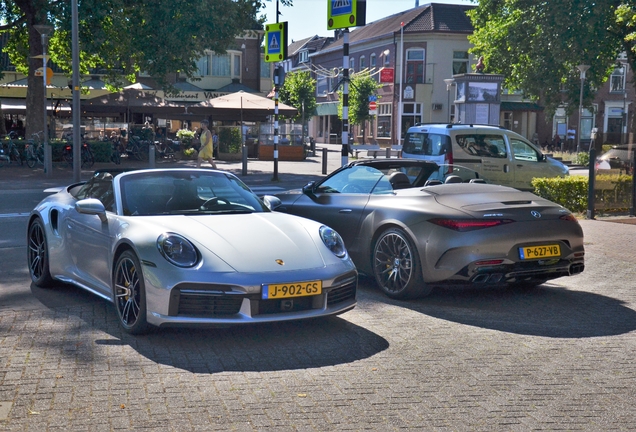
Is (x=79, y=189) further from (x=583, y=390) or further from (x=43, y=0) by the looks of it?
(x=43, y=0)

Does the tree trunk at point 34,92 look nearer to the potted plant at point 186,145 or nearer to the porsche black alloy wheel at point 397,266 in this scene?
the potted plant at point 186,145

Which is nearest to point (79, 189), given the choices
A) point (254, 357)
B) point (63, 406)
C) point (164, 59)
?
point (254, 357)

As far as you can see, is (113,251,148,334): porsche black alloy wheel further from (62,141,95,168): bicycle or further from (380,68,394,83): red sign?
(380,68,394,83): red sign

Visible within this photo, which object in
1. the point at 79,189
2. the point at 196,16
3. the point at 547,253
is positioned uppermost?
the point at 196,16

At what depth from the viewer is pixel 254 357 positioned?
538 centimetres

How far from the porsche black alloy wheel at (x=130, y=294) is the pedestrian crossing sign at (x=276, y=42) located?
1644 cm

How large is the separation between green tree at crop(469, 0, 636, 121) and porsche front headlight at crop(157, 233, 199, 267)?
25186 mm

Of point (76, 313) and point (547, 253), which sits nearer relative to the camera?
point (76, 313)

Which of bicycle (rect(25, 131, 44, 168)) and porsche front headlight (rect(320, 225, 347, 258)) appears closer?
porsche front headlight (rect(320, 225, 347, 258))

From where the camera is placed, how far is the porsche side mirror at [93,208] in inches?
252

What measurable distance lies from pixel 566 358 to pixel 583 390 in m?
0.72

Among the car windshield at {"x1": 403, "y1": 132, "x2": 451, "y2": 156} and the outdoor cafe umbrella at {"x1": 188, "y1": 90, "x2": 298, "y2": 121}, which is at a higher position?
the outdoor cafe umbrella at {"x1": 188, "y1": 90, "x2": 298, "y2": 121}

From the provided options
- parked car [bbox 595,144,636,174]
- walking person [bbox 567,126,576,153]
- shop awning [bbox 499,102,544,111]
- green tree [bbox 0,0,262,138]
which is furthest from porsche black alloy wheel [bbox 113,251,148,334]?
shop awning [bbox 499,102,544,111]

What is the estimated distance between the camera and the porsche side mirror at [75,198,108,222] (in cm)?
640
